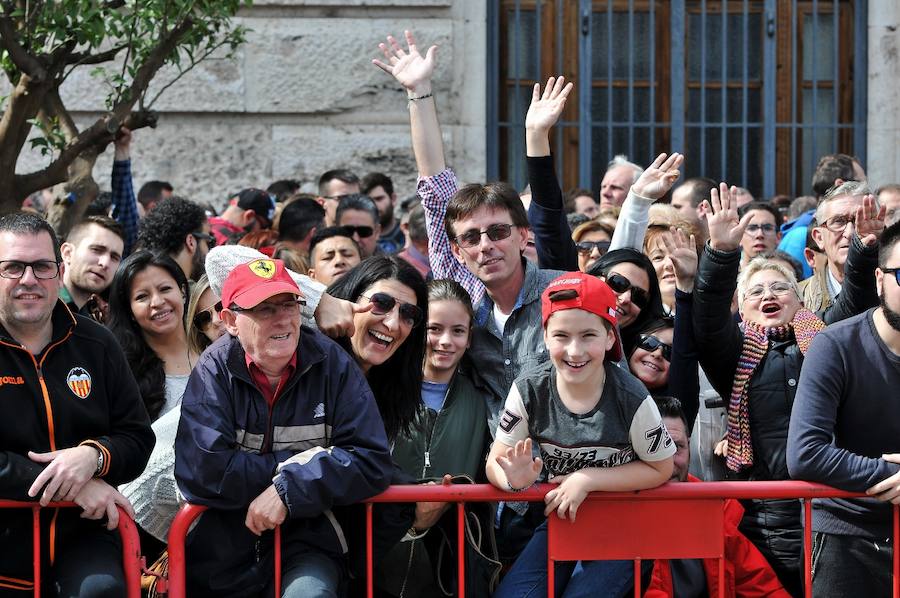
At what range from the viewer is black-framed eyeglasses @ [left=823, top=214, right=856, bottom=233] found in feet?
19.8

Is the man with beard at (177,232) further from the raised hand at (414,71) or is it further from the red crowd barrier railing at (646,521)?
the red crowd barrier railing at (646,521)

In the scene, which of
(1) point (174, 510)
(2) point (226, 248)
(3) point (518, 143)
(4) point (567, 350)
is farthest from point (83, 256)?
(3) point (518, 143)

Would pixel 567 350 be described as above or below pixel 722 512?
above

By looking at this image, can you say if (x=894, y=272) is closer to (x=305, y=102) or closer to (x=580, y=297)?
(x=580, y=297)

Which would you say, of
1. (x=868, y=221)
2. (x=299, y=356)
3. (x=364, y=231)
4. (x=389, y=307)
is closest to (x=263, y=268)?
(x=299, y=356)

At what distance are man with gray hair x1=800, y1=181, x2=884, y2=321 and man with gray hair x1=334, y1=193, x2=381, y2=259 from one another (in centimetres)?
252

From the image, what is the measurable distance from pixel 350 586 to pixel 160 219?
281 centimetres

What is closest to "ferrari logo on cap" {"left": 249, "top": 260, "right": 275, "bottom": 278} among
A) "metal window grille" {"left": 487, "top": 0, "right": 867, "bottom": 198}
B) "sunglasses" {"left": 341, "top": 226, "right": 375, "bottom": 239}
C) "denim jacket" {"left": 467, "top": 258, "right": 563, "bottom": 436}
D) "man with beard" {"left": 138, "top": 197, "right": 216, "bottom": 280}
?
"denim jacket" {"left": 467, "top": 258, "right": 563, "bottom": 436}

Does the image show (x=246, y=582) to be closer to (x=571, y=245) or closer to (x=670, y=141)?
(x=571, y=245)

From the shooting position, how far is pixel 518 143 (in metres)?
10.6

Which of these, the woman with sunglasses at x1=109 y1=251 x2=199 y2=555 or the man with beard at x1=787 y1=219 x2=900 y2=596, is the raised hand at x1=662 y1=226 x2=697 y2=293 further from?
the woman with sunglasses at x1=109 y1=251 x2=199 y2=555

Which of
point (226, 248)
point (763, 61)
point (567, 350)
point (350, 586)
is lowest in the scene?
point (350, 586)

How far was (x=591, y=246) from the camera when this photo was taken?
6.64 metres

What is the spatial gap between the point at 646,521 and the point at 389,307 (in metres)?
1.21
